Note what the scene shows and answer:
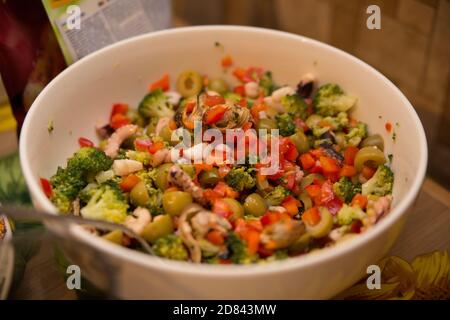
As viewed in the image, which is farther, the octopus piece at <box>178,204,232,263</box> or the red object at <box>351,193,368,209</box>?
the red object at <box>351,193,368,209</box>

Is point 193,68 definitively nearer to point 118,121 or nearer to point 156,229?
point 118,121

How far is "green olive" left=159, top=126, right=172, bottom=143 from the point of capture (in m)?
1.20

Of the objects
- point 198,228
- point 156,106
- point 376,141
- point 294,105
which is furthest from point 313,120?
point 198,228

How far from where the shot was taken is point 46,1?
1.24 meters

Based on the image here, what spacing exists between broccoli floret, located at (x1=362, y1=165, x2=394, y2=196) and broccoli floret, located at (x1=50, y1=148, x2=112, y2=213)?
0.54m

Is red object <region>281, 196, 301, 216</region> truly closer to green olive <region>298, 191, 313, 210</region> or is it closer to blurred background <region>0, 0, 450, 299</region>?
green olive <region>298, 191, 313, 210</region>

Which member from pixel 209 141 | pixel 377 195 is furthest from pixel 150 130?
pixel 377 195

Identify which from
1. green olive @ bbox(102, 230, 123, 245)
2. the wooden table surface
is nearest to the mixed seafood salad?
green olive @ bbox(102, 230, 123, 245)

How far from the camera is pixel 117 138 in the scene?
4.04ft

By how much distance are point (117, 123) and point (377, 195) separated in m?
0.61

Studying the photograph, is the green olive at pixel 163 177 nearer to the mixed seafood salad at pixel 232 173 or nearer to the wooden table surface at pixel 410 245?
the mixed seafood salad at pixel 232 173

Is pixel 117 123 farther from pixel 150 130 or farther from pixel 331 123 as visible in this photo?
pixel 331 123

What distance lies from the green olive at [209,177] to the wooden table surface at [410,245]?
1.03ft
